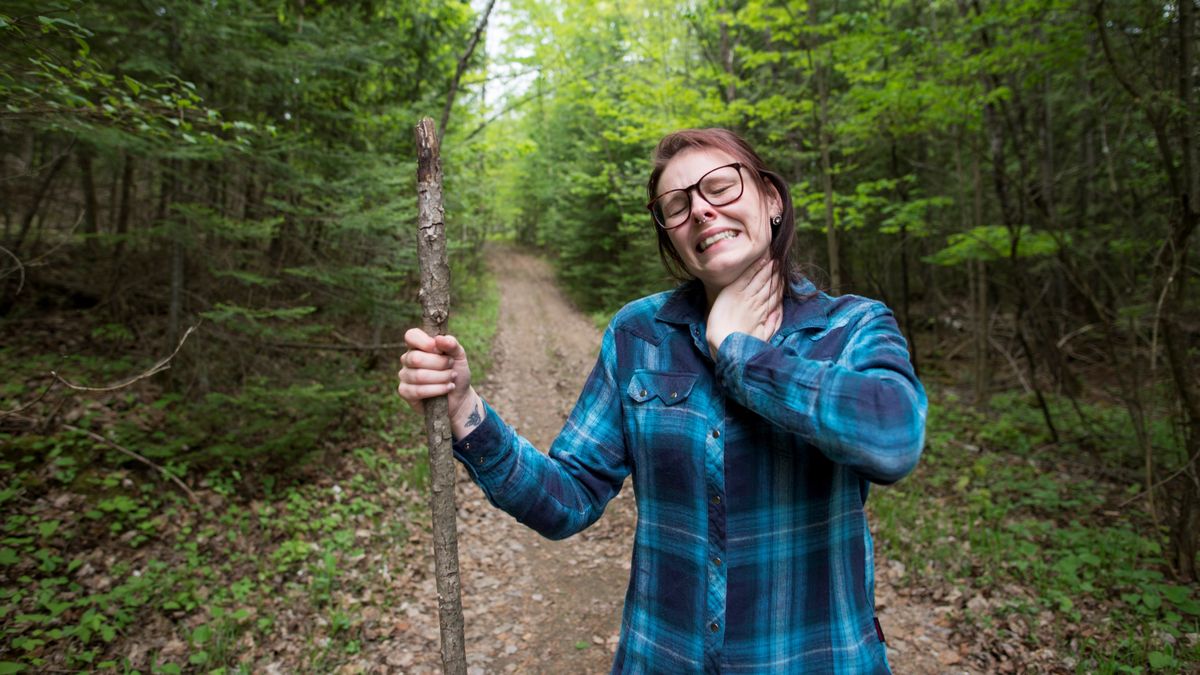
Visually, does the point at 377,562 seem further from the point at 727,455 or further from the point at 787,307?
the point at 787,307

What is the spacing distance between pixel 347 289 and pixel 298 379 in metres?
1.41

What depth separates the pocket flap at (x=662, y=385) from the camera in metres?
1.47

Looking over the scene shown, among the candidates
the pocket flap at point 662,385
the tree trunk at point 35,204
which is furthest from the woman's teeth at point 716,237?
the tree trunk at point 35,204

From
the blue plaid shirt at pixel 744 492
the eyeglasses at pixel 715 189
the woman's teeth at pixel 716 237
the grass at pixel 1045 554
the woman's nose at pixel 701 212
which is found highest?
the eyeglasses at pixel 715 189

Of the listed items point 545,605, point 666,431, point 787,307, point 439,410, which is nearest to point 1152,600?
point 545,605

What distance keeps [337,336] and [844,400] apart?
8282mm

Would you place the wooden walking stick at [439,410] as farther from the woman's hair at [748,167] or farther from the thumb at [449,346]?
the woman's hair at [748,167]

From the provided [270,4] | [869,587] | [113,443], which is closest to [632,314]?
[869,587]

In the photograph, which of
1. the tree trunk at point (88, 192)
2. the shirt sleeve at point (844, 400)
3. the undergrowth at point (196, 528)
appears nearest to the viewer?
the shirt sleeve at point (844, 400)

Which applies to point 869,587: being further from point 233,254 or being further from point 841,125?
point 841,125

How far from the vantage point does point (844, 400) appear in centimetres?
109

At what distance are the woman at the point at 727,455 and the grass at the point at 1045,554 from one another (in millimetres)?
3549

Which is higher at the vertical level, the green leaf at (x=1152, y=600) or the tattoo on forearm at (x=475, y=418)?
the tattoo on forearm at (x=475, y=418)

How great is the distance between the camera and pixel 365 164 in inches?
266
